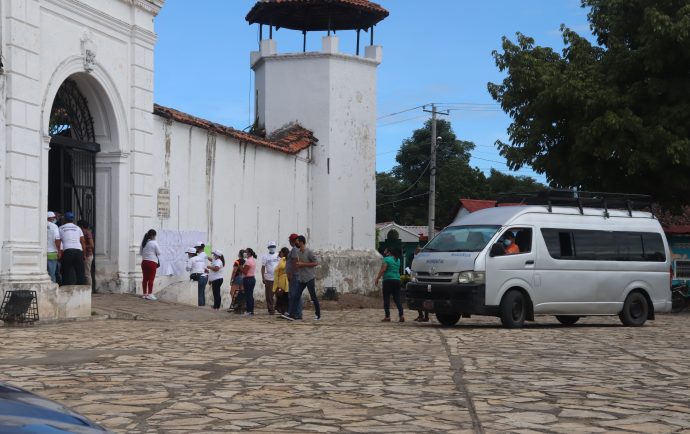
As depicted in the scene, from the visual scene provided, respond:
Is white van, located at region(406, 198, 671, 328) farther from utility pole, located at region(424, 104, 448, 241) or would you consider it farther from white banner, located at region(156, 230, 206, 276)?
utility pole, located at region(424, 104, 448, 241)

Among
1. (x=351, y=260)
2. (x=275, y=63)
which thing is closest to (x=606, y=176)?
(x=351, y=260)

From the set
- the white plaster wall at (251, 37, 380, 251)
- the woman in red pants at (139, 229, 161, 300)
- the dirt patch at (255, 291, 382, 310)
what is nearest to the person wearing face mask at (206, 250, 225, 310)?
the woman in red pants at (139, 229, 161, 300)

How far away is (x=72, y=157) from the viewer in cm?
1961

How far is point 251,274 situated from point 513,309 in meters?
6.21

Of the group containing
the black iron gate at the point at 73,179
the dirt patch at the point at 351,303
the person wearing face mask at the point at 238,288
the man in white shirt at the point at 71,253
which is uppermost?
the black iron gate at the point at 73,179

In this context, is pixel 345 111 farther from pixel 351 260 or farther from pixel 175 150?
pixel 175 150

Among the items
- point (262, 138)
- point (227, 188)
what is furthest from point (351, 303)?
point (227, 188)

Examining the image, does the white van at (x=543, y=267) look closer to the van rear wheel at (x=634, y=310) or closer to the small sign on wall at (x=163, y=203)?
the van rear wheel at (x=634, y=310)

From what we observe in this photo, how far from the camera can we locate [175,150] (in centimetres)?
2227

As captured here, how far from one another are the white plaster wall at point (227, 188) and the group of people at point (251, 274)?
79cm

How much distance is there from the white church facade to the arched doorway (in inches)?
1.2

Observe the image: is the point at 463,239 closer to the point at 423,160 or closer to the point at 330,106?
the point at 330,106

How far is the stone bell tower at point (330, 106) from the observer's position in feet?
96.3

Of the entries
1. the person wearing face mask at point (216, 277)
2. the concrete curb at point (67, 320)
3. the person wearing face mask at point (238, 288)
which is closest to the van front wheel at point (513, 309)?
the person wearing face mask at point (238, 288)
